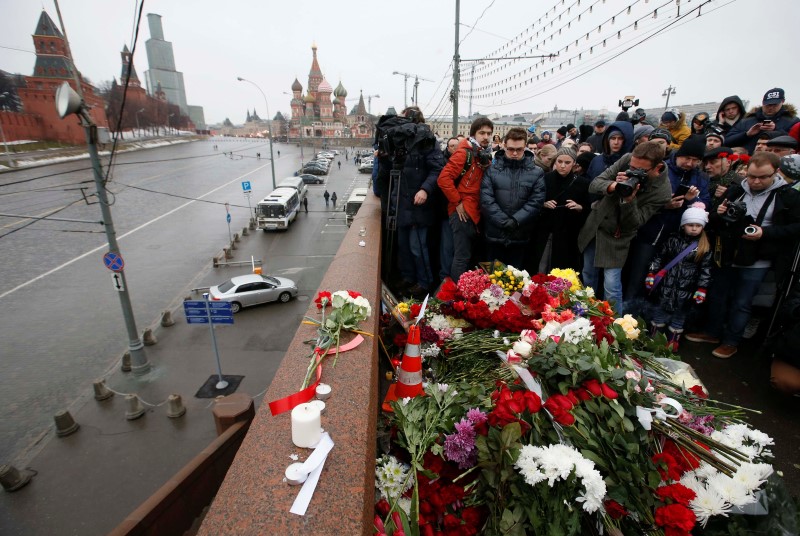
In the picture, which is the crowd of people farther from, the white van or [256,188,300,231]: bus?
the white van

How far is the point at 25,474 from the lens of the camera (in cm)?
740

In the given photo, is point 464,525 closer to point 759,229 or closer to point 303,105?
point 759,229

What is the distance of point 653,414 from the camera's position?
1.80 meters

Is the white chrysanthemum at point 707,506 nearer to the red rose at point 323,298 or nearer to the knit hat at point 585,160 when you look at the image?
the red rose at point 323,298

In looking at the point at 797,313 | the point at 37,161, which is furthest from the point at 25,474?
the point at 37,161

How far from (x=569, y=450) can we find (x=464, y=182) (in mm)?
3448

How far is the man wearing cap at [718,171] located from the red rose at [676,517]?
406 cm

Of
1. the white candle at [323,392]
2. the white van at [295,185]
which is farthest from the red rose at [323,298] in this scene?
the white van at [295,185]

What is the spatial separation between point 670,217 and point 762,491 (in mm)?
3217

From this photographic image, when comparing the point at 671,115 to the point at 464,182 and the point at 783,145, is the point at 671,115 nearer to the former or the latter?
the point at 783,145

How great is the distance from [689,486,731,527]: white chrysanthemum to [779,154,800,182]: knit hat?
3.67 meters

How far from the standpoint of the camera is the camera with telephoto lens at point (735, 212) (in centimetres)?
366

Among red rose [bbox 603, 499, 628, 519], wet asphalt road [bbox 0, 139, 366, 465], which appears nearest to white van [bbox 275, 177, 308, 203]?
wet asphalt road [bbox 0, 139, 366, 465]

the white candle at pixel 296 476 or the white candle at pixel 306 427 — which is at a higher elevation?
the white candle at pixel 306 427
